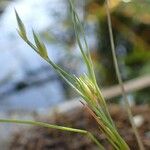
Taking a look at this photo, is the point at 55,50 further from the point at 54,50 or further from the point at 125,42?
the point at 125,42

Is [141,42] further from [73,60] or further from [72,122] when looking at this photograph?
[72,122]

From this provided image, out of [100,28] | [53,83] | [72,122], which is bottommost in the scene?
[53,83]

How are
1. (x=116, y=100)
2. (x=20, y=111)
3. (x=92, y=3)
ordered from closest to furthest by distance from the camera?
(x=20, y=111), (x=116, y=100), (x=92, y=3)

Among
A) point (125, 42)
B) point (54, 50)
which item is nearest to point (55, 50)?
point (54, 50)

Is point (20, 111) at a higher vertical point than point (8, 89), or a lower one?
higher

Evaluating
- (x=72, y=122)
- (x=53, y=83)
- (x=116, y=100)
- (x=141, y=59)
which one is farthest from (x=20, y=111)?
(x=53, y=83)

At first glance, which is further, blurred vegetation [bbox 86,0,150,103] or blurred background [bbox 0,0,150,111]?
blurred background [bbox 0,0,150,111]

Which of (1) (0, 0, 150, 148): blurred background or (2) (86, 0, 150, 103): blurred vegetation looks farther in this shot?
(1) (0, 0, 150, 148): blurred background

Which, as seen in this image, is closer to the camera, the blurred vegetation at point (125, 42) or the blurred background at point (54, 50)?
the blurred vegetation at point (125, 42)
